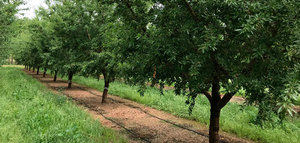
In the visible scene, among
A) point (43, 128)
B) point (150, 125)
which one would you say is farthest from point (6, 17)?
point (150, 125)

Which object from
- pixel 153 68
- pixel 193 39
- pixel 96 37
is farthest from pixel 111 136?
pixel 96 37

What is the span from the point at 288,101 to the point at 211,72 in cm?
172

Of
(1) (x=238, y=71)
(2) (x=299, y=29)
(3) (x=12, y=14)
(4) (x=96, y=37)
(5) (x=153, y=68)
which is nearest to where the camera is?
(2) (x=299, y=29)

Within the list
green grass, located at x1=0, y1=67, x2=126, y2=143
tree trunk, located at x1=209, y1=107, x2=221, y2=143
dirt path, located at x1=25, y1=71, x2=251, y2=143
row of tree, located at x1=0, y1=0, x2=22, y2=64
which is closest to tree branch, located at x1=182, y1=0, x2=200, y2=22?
tree trunk, located at x1=209, y1=107, x2=221, y2=143

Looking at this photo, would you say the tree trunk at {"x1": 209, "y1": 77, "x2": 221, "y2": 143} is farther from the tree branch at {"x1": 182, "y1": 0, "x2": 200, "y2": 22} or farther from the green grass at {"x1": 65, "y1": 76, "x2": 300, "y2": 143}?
the tree branch at {"x1": 182, "y1": 0, "x2": 200, "y2": 22}

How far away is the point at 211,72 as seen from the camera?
13.0 feet

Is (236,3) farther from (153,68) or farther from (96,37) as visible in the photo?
(96,37)

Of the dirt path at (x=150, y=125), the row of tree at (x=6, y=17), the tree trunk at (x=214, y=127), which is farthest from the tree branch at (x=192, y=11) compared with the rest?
the row of tree at (x=6, y=17)

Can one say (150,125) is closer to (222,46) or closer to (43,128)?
(43,128)

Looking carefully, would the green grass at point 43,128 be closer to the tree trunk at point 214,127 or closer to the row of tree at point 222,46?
the row of tree at point 222,46

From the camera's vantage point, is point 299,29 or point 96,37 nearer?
point 299,29

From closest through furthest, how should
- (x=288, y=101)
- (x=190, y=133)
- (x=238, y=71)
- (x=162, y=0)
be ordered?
1. (x=288, y=101)
2. (x=238, y=71)
3. (x=162, y=0)
4. (x=190, y=133)

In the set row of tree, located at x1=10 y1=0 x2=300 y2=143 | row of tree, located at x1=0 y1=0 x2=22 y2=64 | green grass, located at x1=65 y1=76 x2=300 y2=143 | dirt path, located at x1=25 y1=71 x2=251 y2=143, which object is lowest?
dirt path, located at x1=25 y1=71 x2=251 y2=143

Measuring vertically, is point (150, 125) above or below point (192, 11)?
below
